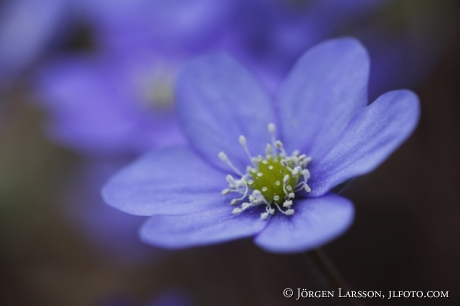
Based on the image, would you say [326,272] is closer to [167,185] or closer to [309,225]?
[309,225]

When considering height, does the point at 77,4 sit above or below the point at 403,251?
above

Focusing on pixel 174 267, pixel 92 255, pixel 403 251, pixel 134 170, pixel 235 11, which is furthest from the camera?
pixel 92 255

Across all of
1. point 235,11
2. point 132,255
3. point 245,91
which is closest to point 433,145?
point 235,11

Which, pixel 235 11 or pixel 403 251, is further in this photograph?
pixel 235 11

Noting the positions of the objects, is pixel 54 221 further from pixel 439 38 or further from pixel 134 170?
pixel 439 38

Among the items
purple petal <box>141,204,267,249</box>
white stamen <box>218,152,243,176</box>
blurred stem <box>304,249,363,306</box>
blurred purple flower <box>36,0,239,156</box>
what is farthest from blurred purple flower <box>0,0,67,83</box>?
blurred stem <box>304,249,363,306</box>

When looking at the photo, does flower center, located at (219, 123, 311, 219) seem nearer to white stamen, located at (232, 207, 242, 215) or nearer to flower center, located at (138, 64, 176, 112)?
white stamen, located at (232, 207, 242, 215)

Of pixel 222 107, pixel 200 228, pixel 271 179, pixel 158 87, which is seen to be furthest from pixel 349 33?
pixel 200 228

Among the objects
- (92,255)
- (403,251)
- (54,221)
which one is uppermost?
(54,221)
